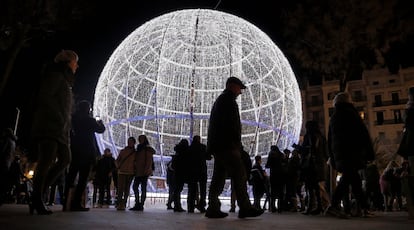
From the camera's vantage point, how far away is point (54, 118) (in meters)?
5.10

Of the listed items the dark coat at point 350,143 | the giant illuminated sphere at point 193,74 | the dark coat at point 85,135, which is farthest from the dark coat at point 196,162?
the giant illuminated sphere at point 193,74

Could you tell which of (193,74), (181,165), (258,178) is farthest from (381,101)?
(181,165)

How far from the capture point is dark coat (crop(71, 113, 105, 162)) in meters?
6.81

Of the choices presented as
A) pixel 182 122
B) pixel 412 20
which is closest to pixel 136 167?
pixel 182 122

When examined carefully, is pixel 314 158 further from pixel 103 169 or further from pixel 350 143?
pixel 103 169

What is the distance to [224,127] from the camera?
18.1 feet

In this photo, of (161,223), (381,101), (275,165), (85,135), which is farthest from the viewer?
(381,101)

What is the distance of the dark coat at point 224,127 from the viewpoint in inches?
217

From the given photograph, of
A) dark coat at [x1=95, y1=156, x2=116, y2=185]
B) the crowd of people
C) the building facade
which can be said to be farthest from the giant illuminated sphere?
the building facade

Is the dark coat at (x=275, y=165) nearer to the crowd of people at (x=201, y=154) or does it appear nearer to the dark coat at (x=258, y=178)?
the crowd of people at (x=201, y=154)

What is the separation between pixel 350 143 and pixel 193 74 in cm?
917

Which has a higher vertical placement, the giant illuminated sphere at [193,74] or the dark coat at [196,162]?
the giant illuminated sphere at [193,74]

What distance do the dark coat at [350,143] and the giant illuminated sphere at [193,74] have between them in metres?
7.94

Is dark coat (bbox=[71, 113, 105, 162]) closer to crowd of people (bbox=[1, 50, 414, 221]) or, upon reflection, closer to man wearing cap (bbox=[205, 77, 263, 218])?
crowd of people (bbox=[1, 50, 414, 221])
